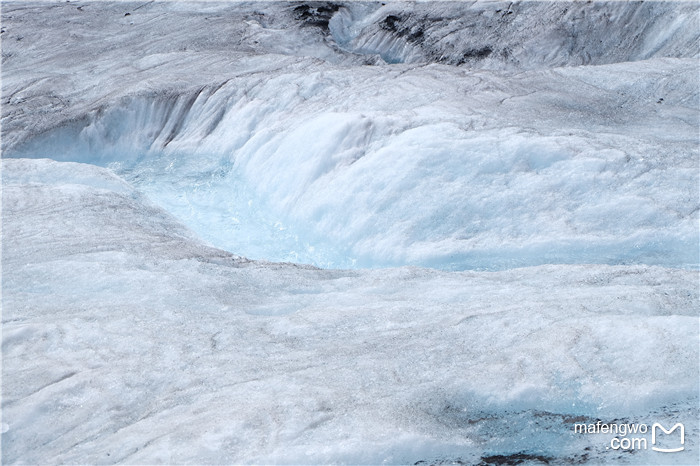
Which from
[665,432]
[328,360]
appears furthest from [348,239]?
[665,432]

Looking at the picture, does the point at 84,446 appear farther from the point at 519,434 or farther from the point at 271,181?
the point at 271,181

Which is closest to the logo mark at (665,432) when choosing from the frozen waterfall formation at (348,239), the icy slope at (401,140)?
the frozen waterfall formation at (348,239)

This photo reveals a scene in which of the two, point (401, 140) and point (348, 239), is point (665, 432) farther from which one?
point (401, 140)

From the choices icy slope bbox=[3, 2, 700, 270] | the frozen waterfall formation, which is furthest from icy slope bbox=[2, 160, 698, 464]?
icy slope bbox=[3, 2, 700, 270]

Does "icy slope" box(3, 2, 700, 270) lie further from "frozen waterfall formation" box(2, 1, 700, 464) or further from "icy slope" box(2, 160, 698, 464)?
"icy slope" box(2, 160, 698, 464)

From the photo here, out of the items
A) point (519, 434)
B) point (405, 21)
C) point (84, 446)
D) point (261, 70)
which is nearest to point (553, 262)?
point (519, 434)

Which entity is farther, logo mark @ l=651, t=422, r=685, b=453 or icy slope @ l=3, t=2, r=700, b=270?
icy slope @ l=3, t=2, r=700, b=270
